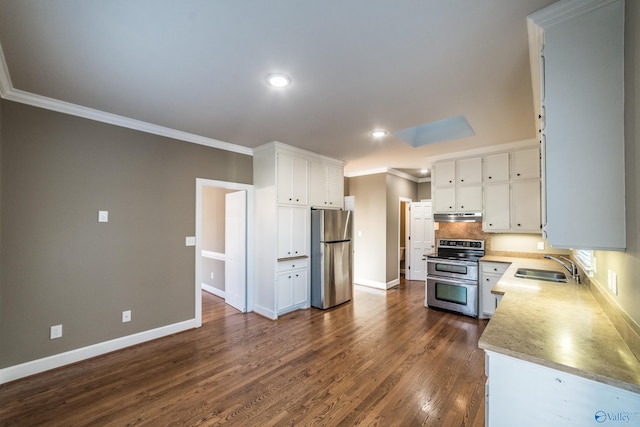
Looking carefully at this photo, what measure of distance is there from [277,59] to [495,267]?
12.8 ft

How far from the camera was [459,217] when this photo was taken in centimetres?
441

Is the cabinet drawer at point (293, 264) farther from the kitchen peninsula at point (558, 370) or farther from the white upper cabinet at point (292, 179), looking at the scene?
the kitchen peninsula at point (558, 370)

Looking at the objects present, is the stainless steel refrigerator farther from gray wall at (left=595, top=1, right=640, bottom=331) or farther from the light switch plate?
gray wall at (left=595, top=1, right=640, bottom=331)

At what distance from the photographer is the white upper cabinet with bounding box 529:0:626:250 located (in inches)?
51.5

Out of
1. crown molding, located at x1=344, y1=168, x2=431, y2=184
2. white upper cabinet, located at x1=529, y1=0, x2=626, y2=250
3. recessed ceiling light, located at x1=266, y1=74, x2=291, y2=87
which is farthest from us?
crown molding, located at x1=344, y1=168, x2=431, y2=184

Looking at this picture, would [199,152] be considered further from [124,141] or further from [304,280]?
[304,280]

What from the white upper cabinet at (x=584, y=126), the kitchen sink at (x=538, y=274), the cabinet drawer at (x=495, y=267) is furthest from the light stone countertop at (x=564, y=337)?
the cabinet drawer at (x=495, y=267)

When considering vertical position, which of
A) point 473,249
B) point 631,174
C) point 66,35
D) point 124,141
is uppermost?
point 66,35

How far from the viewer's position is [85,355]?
2.82 m

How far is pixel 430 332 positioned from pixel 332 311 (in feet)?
4.92

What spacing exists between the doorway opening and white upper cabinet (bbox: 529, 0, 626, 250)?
369 cm

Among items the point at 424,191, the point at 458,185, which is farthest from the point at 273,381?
the point at 424,191

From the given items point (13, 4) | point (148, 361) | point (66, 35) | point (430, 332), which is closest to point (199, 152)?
point (66, 35)

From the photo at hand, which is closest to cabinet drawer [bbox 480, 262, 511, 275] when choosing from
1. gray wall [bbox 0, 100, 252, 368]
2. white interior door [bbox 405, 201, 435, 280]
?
white interior door [bbox 405, 201, 435, 280]
